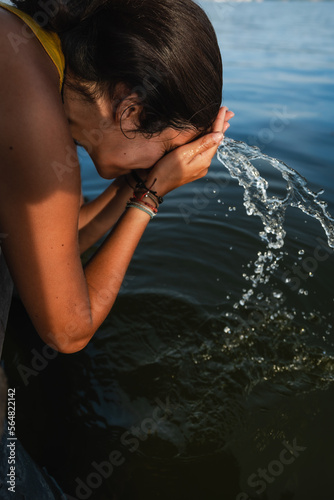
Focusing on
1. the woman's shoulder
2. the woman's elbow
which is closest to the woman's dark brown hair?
the woman's shoulder

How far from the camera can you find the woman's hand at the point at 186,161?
178 centimetres

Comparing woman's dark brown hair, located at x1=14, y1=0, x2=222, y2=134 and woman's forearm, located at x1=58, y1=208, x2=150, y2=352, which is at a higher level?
woman's dark brown hair, located at x1=14, y1=0, x2=222, y2=134

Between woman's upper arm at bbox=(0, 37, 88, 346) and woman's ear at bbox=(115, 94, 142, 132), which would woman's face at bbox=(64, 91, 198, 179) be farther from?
woman's upper arm at bbox=(0, 37, 88, 346)

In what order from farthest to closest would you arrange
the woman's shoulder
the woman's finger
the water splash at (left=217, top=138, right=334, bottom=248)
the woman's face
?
1. the water splash at (left=217, top=138, right=334, bottom=248)
2. the woman's finger
3. the woman's face
4. the woman's shoulder

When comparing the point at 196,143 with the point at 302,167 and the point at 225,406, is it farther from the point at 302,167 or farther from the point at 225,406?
the point at 302,167

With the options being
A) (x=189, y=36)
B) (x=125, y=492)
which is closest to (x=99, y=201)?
(x=189, y=36)

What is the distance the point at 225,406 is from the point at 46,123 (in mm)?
1622

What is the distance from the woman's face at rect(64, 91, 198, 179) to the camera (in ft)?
5.18

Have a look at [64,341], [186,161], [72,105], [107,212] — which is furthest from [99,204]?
[64,341]

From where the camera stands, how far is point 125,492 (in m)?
1.83

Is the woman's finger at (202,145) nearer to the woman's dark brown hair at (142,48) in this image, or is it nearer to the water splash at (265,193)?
the woman's dark brown hair at (142,48)

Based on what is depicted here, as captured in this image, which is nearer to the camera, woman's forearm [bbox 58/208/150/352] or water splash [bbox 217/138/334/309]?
woman's forearm [bbox 58/208/150/352]

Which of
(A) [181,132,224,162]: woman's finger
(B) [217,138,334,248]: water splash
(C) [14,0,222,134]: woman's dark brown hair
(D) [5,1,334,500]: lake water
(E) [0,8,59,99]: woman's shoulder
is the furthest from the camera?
(B) [217,138,334,248]: water splash

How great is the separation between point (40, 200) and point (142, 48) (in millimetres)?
586
